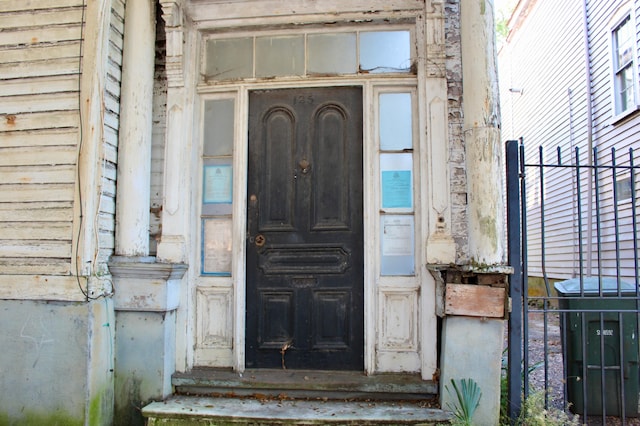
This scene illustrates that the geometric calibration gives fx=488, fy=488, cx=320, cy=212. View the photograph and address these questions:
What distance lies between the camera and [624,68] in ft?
28.1

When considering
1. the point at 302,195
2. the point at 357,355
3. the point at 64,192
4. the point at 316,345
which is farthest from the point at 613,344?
the point at 64,192

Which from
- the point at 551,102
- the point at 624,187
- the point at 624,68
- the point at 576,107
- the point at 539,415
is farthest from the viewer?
the point at 551,102

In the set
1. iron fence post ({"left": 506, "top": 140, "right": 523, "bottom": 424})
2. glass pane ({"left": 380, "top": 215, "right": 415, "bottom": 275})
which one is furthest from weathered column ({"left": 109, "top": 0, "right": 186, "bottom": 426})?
iron fence post ({"left": 506, "top": 140, "right": 523, "bottom": 424})

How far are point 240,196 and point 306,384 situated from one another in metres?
1.58

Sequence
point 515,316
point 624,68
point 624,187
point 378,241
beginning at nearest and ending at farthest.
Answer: point 515,316 → point 378,241 → point 624,187 → point 624,68

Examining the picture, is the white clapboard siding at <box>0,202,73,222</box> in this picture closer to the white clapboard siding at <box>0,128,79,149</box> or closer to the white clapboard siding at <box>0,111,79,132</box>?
the white clapboard siding at <box>0,128,79,149</box>

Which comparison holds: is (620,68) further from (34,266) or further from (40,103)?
(34,266)

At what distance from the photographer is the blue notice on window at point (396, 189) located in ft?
12.9

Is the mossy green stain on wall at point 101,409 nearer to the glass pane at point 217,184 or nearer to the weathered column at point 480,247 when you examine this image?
the glass pane at point 217,184

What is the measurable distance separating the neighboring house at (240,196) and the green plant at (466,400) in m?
0.08

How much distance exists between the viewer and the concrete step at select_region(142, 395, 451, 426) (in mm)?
3348

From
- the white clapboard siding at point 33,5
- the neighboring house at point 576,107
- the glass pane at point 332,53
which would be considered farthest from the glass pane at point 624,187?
the white clapboard siding at point 33,5

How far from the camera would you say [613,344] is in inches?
148

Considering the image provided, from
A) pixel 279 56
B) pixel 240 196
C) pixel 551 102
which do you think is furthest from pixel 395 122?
pixel 551 102
